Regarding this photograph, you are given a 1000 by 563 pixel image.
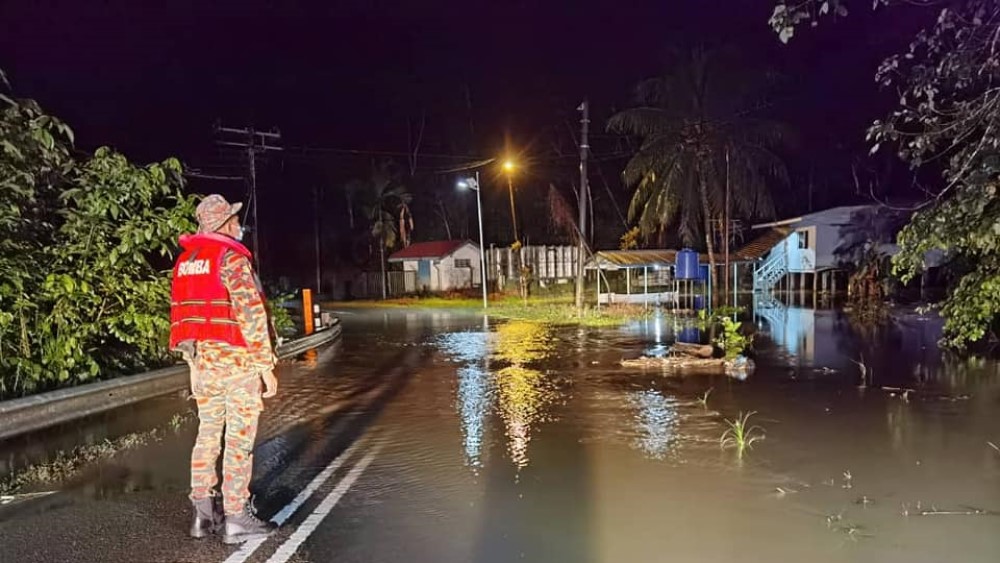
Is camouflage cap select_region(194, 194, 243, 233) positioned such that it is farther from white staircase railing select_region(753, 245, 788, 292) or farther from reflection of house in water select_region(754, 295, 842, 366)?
white staircase railing select_region(753, 245, 788, 292)

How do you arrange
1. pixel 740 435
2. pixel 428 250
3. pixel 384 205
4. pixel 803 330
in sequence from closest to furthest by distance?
pixel 740 435 < pixel 803 330 < pixel 428 250 < pixel 384 205

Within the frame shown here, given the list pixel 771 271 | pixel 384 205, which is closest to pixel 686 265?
pixel 771 271

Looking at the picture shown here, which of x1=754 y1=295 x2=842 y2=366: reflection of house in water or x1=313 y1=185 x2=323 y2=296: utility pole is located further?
x1=313 y1=185 x2=323 y2=296: utility pole

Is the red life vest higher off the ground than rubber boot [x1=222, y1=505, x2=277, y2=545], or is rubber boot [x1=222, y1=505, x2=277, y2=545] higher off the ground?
the red life vest

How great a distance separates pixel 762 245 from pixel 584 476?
34.3 meters

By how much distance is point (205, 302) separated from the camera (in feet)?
14.1

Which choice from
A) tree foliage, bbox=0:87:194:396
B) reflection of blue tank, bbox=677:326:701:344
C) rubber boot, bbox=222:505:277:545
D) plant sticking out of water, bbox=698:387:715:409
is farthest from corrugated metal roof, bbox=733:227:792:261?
rubber boot, bbox=222:505:277:545

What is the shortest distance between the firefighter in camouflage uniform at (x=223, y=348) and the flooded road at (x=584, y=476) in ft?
1.31

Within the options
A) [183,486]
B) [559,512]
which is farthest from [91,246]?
[559,512]

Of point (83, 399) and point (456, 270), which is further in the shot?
point (456, 270)

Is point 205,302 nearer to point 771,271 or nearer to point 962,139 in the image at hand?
point 962,139

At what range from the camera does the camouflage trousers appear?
4363 mm

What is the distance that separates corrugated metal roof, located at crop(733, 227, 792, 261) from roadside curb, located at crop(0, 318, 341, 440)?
29953 mm

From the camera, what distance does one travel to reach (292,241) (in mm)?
48344
